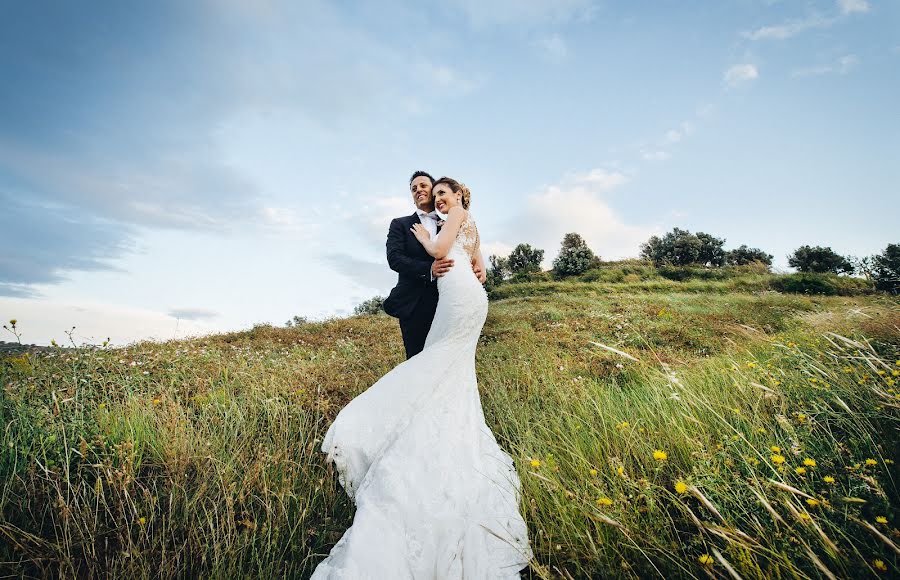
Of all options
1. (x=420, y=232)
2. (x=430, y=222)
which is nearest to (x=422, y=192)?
(x=430, y=222)

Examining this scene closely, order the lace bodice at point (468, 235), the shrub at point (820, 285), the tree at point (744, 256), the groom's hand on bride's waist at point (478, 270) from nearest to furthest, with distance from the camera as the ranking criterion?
the lace bodice at point (468, 235), the groom's hand on bride's waist at point (478, 270), the shrub at point (820, 285), the tree at point (744, 256)

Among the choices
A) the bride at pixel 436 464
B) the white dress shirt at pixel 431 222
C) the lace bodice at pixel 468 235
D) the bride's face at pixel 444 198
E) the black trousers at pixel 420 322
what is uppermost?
the bride's face at pixel 444 198

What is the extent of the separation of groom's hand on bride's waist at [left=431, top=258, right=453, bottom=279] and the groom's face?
3.00ft

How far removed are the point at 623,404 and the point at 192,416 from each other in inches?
199

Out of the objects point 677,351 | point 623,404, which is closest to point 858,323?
point 677,351

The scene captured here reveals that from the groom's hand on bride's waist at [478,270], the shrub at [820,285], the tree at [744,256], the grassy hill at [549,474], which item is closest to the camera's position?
the grassy hill at [549,474]

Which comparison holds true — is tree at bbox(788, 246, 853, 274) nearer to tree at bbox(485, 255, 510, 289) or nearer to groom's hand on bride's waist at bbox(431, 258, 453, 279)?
tree at bbox(485, 255, 510, 289)

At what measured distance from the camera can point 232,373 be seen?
610cm

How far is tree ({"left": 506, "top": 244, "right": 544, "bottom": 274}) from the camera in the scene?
45.6 metres

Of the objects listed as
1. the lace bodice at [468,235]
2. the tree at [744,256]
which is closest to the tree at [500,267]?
the tree at [744,256]

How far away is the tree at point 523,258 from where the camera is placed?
45594 millimetres

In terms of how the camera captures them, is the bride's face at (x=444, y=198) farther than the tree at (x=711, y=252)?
No

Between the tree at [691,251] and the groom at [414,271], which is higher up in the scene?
the tree at [691,251]

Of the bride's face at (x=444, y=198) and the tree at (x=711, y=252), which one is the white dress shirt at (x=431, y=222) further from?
the tree at (x=711, y=252)
